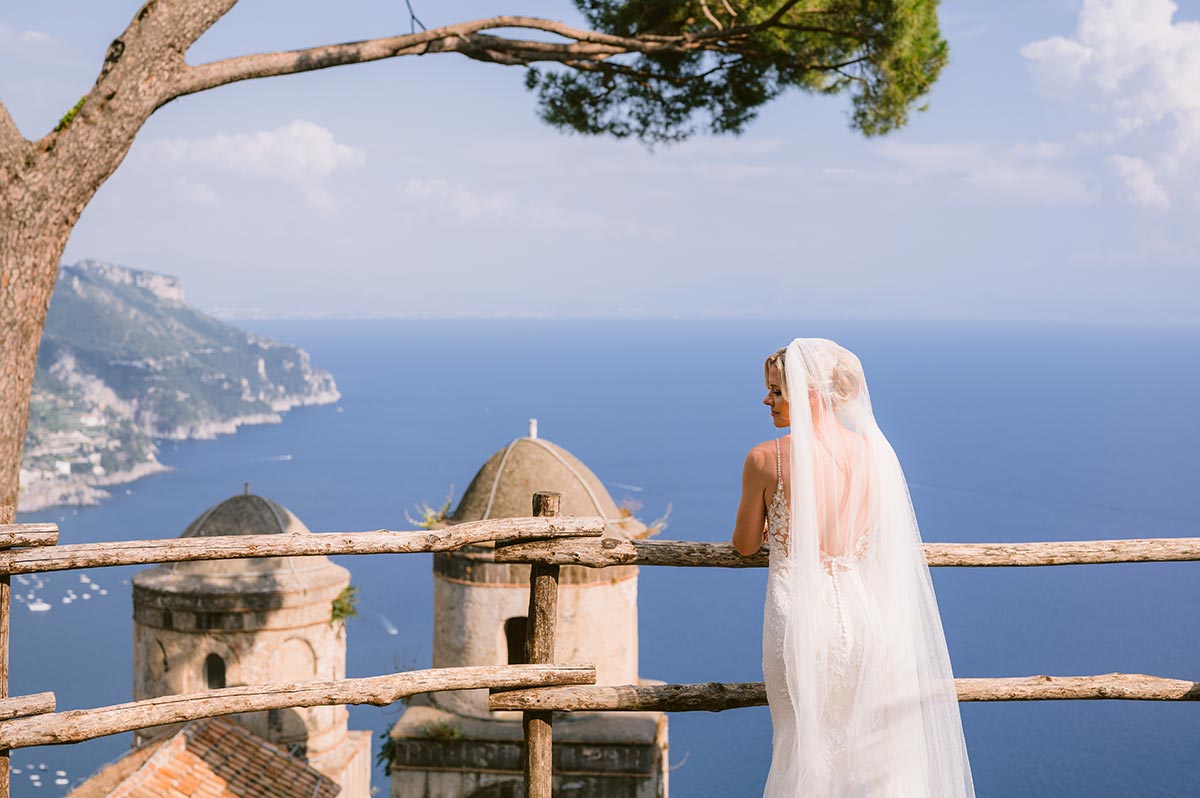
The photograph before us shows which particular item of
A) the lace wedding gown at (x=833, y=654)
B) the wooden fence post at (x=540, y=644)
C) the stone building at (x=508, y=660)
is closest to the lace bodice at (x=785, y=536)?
the lace wedding gown at (x=833, y=654)

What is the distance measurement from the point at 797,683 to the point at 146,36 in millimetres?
6671

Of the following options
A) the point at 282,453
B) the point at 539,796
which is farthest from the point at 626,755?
the point at 282,453

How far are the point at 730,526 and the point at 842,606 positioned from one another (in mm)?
87751

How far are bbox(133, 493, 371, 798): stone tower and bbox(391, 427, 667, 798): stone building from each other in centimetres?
207

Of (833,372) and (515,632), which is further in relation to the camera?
(515,632)

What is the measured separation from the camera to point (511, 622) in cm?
1262

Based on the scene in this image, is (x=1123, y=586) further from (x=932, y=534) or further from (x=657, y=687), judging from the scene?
(x=657, y=687)

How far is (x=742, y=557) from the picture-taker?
487 centimetres

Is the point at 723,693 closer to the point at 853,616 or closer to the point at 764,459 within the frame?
the point at 853,616

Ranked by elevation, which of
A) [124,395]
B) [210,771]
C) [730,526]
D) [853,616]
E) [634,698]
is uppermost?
[124,395]

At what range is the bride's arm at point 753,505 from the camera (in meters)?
4.56

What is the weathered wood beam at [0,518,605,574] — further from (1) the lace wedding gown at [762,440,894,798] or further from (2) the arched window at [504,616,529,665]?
(2) the arched window at [504,616,529,665]

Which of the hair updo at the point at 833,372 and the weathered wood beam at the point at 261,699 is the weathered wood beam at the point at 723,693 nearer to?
the weathered wood beam at the point at 261,699

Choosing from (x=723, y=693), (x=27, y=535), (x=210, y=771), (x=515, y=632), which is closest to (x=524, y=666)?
(x=723, y=693)
